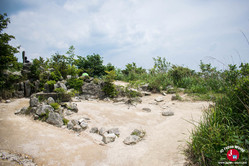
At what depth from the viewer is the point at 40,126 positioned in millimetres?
4156

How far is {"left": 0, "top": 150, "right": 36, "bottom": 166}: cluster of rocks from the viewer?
8.38 ft

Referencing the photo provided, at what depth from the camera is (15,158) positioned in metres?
2.65

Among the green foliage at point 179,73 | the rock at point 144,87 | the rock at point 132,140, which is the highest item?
the green foliage at point 179,73

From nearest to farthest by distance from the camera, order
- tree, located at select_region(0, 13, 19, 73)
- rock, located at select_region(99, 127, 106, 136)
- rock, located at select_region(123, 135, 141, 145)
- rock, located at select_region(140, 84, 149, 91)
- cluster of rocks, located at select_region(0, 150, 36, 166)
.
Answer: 1. cluster of rocks, located at select_region(0, 150, 36, 166)
2. rock, located at select_region(123, 135, 141, 145)
3. rock, located at select_region(99, 127, 106, 136)
4. tree, located at select_region(0, 13, 19, 73)
5. rock, located at select_region(140, 84, 149, 91)

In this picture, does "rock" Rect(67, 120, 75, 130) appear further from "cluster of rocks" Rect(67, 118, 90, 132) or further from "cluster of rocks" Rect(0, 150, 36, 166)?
"cluster of rocks" Rect(0, 150, 36, 166)

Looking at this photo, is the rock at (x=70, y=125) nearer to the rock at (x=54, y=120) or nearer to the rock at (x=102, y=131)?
the rock at (x=54, y=120)

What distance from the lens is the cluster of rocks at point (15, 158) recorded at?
8.38 ft

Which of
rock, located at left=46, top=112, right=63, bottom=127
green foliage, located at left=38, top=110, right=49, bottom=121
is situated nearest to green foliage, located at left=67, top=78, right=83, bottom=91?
green foliage, located at left=38, top=110, right=49, bottom=121

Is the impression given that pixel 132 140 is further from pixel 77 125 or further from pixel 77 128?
pixel 77 125

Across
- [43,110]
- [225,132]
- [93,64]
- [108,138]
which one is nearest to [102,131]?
[108,138]

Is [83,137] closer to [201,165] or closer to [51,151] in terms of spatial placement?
[51,151]

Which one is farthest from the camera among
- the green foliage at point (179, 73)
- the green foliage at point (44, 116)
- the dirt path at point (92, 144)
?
the green foliage at point (179, 73)

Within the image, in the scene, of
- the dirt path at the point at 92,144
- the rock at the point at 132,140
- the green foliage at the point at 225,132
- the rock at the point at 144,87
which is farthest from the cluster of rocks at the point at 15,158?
the rock at the point at 144,87

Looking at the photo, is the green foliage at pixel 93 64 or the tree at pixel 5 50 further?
the green foliage at pixel 93 64
